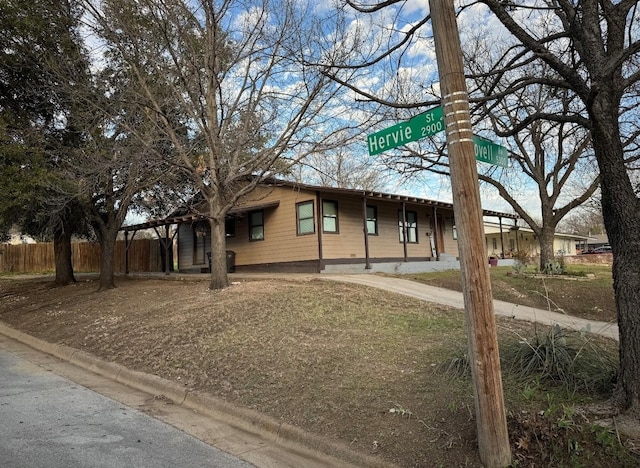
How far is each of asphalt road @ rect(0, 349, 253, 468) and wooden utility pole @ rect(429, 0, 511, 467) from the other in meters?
2.03

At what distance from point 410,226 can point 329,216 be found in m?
6.25

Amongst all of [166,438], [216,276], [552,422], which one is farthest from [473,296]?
[216,276]

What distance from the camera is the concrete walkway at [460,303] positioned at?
378 inches

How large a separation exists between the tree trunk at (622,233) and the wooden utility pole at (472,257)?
1.36m

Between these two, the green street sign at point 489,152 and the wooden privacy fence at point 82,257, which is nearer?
the green street sign at point 489,152

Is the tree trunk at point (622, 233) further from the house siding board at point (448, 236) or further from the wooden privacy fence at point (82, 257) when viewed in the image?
the wooden privacy fence at point (82, 257)

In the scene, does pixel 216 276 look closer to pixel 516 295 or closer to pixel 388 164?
pixel 388 164

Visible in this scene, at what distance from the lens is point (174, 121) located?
12.4 metres

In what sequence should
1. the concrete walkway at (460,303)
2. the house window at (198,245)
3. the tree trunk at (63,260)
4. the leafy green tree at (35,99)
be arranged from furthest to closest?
the house window at (198,245) → the tree trunk at (63,260) → the leafy green tree at (35,99) → the concrete walkway at (460,303)

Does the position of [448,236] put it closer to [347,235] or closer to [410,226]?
[410,226]

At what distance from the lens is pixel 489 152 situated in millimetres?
4043

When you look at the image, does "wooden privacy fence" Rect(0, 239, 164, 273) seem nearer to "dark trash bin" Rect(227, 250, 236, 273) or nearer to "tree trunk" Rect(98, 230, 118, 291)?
Answer: "dark trash bin" Rect(227, 250, 236, 273)

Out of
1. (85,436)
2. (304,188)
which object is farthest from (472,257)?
(304,188)

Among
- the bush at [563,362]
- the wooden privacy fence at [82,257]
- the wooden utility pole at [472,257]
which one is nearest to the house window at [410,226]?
the wooden privacy fence at [82,257]
